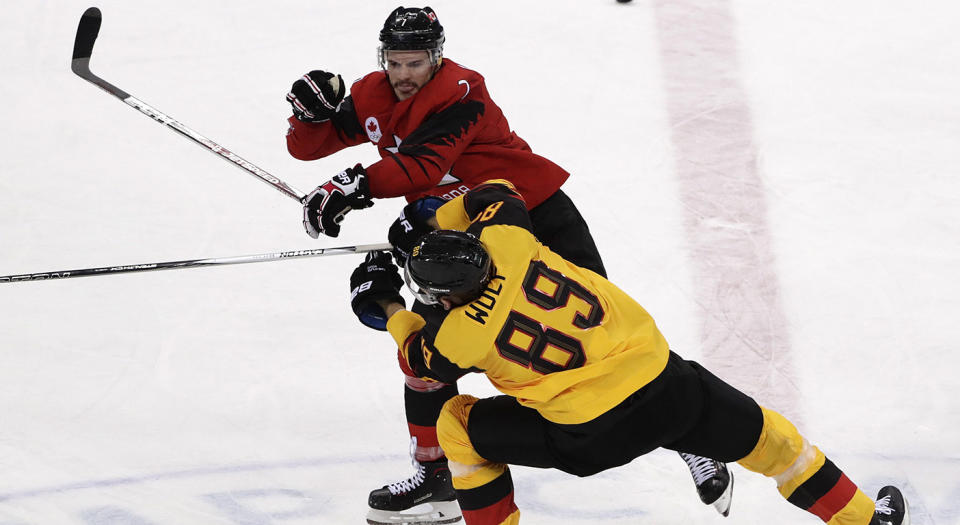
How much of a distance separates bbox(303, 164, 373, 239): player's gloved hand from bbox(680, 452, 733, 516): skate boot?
Answer: 4.20 feet

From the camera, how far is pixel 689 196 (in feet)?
16.1

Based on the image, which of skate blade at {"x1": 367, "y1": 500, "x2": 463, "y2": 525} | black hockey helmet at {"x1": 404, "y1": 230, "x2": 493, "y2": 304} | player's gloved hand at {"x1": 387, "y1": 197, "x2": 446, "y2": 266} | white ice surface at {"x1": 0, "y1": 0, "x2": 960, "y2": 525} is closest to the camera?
black hockey helmet at {"x1": 404, "y1": 230, "x2": 493, "y2": 304}

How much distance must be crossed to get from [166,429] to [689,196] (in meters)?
2.34

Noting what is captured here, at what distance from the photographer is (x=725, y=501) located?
11.2 ft

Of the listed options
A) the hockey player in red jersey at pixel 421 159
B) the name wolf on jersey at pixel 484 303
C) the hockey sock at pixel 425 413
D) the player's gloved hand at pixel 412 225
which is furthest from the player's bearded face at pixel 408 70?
the hockey sock at pixel 425 413

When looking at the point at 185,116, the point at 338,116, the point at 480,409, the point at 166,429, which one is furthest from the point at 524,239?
the point at 185,116

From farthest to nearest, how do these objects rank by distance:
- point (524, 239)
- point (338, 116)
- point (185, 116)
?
point (185, 116) < point (338, 116) < point (524, 239)

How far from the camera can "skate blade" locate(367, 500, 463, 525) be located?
11.9 feet

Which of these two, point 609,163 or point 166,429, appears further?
point 609,163

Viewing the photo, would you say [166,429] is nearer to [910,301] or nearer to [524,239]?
[524,239]

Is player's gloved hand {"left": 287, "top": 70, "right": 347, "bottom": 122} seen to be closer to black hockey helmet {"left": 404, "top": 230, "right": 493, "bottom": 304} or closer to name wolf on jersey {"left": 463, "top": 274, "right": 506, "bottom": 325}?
black hockey helmet {"left": 404, "top": 230, "right": 493, "bottom": 304}

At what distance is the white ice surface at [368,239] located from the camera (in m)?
3.79

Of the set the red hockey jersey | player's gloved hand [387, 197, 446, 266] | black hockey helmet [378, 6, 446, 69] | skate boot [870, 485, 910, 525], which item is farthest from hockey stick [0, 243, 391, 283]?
skate boot [870, 485, 910, 525]

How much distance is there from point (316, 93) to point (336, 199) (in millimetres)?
410
